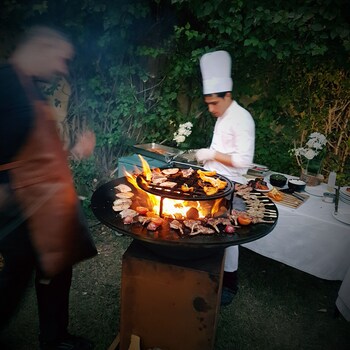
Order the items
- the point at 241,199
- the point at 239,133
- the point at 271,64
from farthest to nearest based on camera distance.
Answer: the point at 271,64 < the point at 239,133 < the point at 241,199

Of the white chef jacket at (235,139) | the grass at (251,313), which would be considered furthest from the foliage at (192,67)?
the grass at (251,313)

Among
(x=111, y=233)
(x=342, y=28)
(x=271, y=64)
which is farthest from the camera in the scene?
(x=271, y=64)

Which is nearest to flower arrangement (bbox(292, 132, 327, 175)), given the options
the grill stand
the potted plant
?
the potted plant

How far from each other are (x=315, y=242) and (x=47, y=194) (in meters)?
3.07

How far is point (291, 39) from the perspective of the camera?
490cm

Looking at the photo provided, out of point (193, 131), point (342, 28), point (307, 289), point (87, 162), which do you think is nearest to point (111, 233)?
point (87, 162)

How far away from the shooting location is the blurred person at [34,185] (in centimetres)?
210

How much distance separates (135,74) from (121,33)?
1.00 metres

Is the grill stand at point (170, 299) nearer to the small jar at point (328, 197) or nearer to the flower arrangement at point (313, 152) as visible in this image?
the small jar at point (328, 197)

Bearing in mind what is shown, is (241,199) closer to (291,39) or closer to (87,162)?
(291,39)

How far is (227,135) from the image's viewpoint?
12.4ft

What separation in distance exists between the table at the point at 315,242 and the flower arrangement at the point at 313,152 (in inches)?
37.0

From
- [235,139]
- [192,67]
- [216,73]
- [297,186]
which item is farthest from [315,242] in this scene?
[192,67]

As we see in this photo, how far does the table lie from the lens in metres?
3.25
